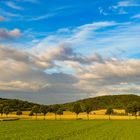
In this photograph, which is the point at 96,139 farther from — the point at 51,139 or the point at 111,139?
the point at 51,139

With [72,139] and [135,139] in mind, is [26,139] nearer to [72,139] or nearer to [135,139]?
[72,139]

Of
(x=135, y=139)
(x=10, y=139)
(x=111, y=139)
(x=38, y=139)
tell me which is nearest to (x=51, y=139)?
(x=38, y=139)

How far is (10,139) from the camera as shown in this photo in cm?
4419

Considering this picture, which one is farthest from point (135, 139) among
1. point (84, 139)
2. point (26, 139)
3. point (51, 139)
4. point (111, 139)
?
point (26, 139)

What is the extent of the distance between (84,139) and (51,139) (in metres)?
4.31

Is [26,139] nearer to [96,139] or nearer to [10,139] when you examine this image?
[10,139]

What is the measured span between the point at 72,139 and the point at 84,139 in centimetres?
163

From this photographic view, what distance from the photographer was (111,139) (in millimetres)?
45500

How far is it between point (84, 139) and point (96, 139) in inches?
66.9

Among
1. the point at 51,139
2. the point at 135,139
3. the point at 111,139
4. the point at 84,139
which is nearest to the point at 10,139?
the point at 51,139

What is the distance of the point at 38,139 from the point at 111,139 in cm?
962

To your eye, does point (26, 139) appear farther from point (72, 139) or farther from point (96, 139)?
point (96, 139)

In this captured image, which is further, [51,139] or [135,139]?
[135,139]

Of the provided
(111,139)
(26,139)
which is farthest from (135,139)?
(26,139)
